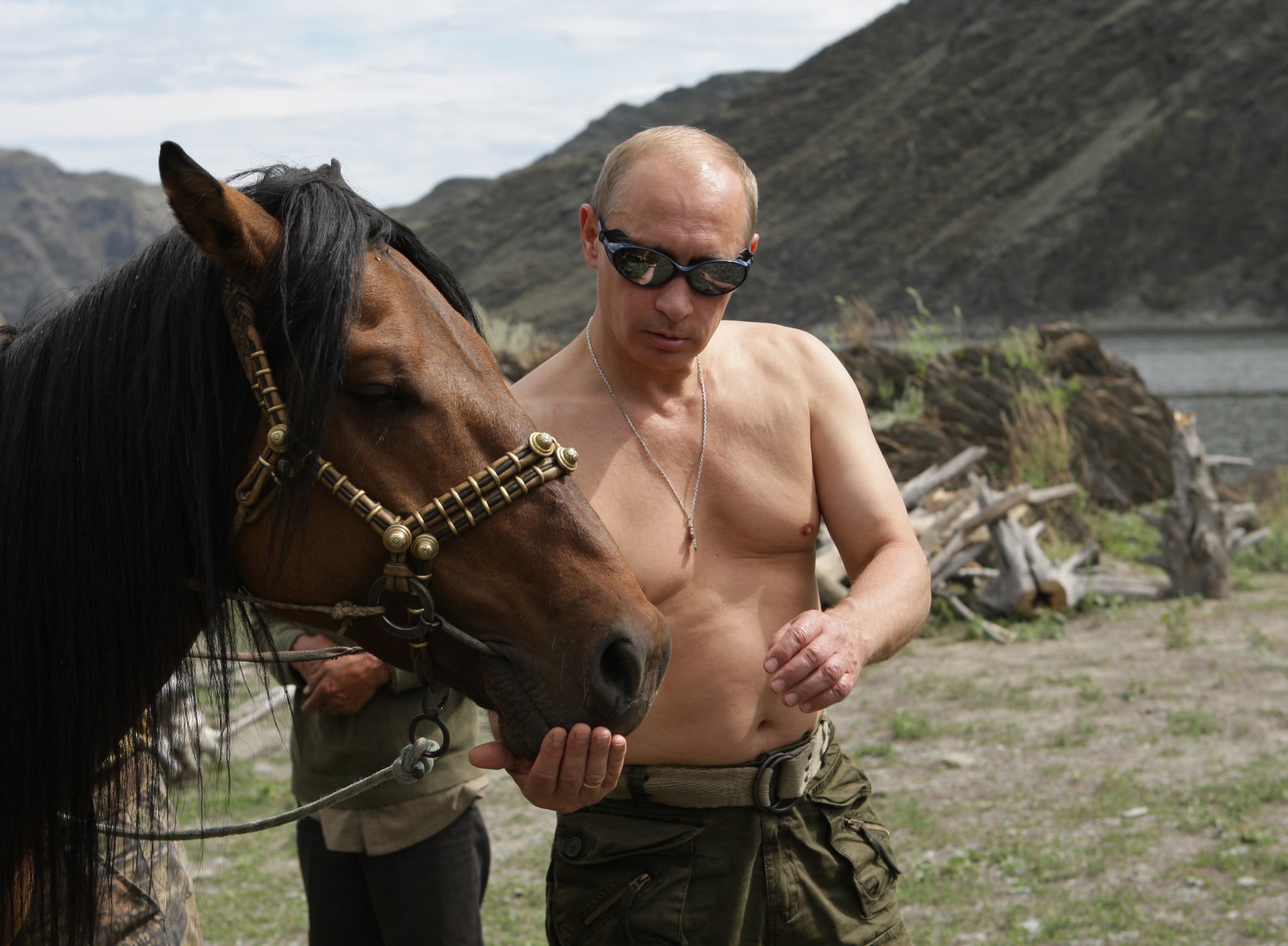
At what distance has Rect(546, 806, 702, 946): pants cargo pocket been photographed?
2271 millimetres

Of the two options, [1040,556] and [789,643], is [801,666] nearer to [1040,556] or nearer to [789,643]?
[789,643]

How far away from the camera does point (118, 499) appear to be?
178cm

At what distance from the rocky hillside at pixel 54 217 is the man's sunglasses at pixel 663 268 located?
7554cm

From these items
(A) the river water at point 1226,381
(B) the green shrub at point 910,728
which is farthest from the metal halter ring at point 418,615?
(A) the river water at point 1226,381

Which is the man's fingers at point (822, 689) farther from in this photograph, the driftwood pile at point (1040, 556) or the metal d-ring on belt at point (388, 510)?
the driftwood pile at point (1040, 556)

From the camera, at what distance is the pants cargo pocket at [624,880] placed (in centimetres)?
227

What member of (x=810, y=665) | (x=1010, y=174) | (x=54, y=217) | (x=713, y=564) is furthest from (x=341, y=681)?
(x=54, y=217)

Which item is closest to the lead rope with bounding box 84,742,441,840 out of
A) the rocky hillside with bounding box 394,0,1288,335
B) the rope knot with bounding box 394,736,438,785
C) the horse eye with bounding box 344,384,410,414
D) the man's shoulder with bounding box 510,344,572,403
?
the rope knot with bounding box 394,736,438,785

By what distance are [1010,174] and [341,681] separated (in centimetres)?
6629

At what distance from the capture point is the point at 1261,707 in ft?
21.5

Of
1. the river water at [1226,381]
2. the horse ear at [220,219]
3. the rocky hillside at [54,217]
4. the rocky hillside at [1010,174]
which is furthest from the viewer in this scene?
the rocky hillside at [54,217]

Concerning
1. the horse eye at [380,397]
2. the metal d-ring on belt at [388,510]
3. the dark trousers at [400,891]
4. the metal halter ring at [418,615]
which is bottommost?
the dark trousers at [400,891]

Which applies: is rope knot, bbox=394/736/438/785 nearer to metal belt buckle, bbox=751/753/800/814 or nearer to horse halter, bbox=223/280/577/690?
horse halter, bbox=223/280/577/690

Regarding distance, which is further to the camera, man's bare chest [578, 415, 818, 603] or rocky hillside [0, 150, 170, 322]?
rocky hillside [0, 150, 170, 322]
